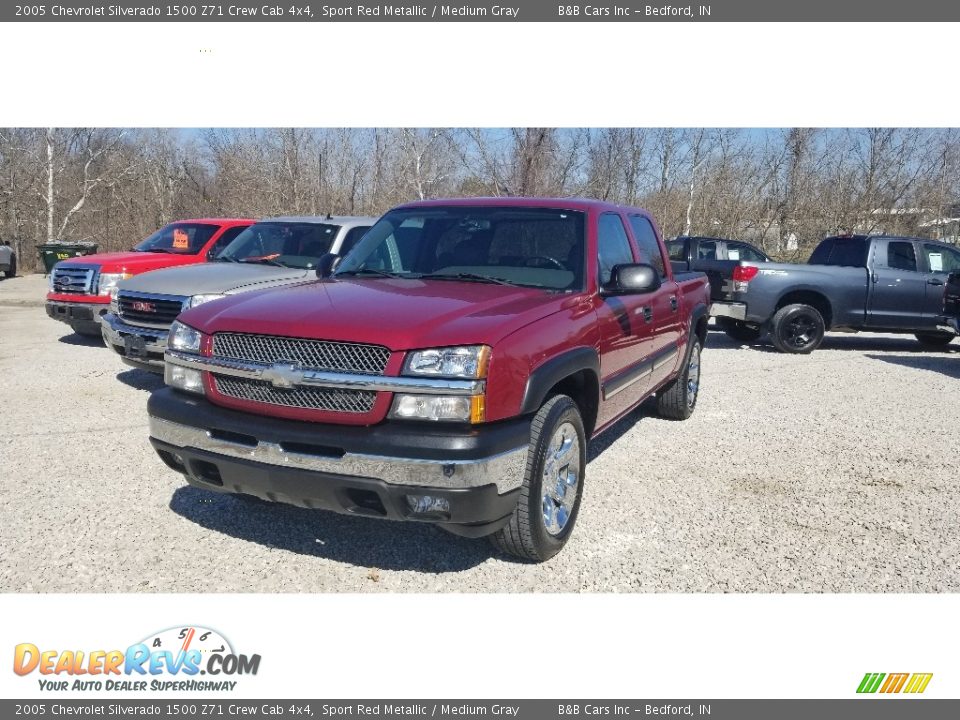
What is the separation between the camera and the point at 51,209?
27.8 meters

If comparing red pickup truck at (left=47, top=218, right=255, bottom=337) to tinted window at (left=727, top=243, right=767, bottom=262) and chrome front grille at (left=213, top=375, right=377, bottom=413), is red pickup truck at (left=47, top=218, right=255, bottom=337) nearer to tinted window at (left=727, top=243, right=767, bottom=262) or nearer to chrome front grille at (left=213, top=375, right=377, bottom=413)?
chrome front grille at (left=213, top=375, right=377, bottom=413)

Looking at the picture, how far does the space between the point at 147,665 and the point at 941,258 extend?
12711mm

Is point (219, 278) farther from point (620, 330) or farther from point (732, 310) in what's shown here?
point (732, 310)

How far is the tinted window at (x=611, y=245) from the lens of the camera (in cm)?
429

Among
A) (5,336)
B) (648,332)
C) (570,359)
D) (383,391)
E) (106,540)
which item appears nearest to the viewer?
(383,391)

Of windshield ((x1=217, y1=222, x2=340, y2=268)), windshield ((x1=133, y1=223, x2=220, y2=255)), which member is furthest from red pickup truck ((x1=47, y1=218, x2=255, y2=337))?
windshield ((x1=217, y1=222, x2=340, y2=268))

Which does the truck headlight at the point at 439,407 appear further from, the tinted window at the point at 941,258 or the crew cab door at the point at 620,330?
the tinted window at the point at 941,258

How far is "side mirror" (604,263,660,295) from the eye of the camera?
12.9 ft

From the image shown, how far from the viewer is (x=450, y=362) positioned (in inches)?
116

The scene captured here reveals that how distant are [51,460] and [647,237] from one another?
4.76 meters

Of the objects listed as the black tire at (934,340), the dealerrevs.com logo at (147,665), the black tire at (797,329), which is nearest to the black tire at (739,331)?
Result: the black tire at (797,329)

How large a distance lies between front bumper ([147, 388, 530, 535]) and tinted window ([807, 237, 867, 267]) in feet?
33.7

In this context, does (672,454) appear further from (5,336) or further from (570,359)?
(5,336)

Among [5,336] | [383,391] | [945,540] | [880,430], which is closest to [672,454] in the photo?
[945,540]
